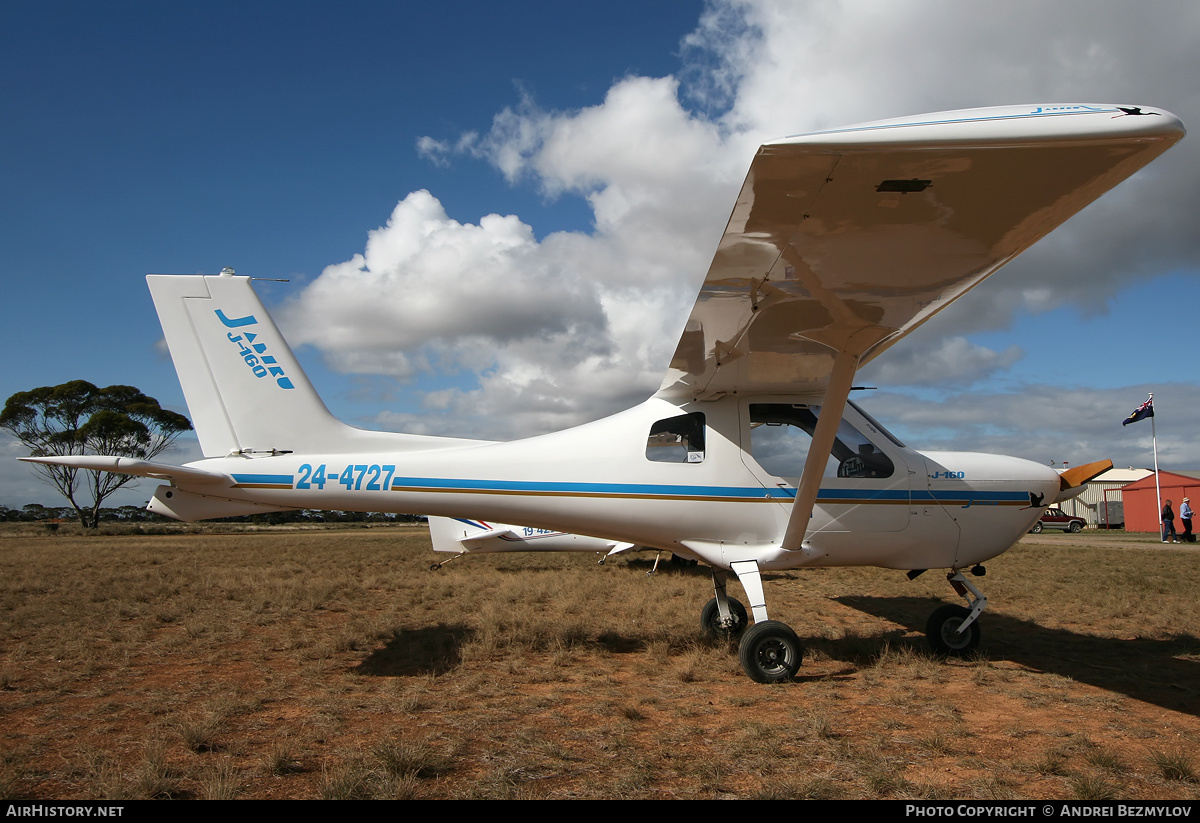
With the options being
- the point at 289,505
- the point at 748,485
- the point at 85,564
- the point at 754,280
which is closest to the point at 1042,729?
the point at 748,485

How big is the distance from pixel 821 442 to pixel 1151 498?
44894 millimetres

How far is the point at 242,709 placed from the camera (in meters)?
4.56

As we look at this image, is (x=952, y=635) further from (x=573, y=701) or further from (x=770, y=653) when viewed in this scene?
(x=573, y=701)

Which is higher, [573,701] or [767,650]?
[767,650]

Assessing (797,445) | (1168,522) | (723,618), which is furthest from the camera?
(1168,522)

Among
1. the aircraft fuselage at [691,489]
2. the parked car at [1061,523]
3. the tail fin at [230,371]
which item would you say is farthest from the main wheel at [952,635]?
the parked car at [1061,523]

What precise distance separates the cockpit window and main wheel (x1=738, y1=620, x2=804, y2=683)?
4.67ft

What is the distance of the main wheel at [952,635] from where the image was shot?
6270 millimetres

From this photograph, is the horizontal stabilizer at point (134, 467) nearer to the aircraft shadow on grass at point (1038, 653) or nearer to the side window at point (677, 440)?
the aircraft shadow on grass at point (1038, 653)

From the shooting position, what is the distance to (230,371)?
580 cm

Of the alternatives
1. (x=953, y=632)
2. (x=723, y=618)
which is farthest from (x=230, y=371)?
(x=953, y=632)

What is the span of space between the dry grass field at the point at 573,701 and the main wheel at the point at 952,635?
162mm
